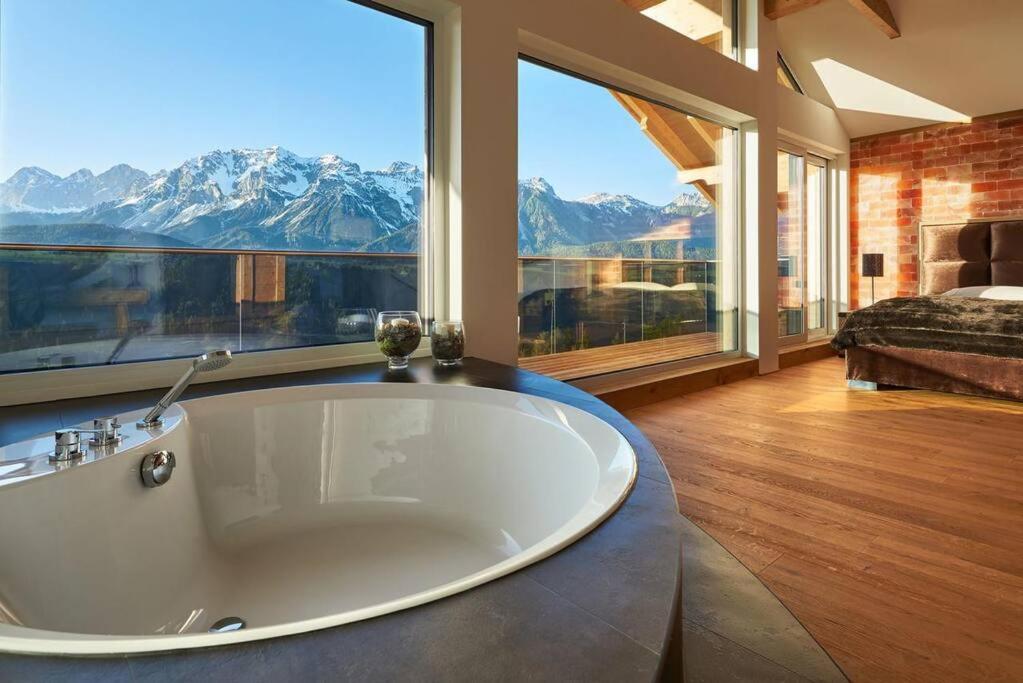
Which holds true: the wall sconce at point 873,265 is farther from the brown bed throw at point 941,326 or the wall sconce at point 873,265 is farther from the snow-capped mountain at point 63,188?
the snow-capped mountain at point 63,188

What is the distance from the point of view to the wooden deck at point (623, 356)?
133 inches

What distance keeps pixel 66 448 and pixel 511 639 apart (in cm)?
101

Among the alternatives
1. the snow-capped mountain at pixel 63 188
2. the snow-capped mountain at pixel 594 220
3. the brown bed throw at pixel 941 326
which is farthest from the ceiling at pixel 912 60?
the snow-capped mountain at pixel 63 188

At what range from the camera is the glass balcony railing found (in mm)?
1903

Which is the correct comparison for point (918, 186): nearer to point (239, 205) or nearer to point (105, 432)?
point (239, 205)

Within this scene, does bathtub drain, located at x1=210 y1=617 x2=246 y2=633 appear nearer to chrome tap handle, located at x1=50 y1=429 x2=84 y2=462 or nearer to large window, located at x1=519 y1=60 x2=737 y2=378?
chrome tap handle, located at x1=50 y1=429 x2=84 y2=462

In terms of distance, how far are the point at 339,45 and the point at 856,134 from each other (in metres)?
5.30

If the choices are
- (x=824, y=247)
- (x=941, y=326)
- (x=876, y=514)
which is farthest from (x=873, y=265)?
(x=876, y=514)

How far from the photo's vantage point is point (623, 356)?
3.77 metres

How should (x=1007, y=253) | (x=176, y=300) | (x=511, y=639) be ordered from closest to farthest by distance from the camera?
(x=511, y=639) < (x=176, y=300) < (x=1007, y=253)

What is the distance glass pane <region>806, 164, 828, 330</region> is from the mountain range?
354 centimetres

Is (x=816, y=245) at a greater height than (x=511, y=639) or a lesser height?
greater

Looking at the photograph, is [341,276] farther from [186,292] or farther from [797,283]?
[797,283]

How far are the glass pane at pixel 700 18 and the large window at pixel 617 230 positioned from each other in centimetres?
57
